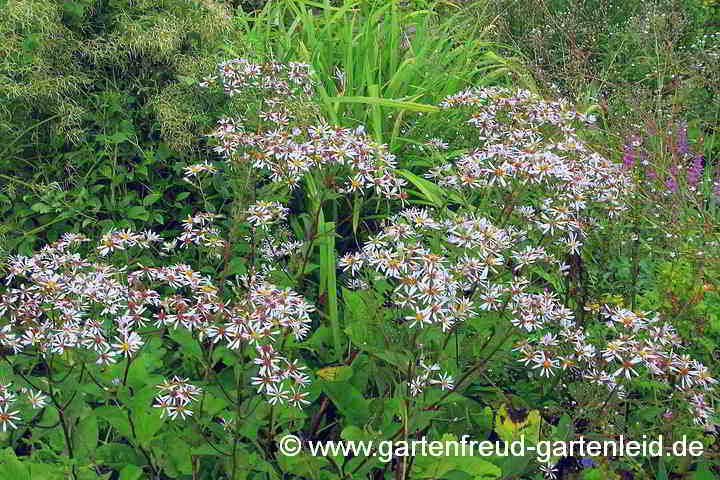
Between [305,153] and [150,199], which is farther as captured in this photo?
[150,199]

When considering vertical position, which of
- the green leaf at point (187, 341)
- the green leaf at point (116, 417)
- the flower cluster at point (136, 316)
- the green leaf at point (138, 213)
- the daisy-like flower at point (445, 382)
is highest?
the flower cluster at point (136, 316)

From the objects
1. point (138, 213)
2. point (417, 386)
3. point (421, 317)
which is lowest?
point (138, 213)

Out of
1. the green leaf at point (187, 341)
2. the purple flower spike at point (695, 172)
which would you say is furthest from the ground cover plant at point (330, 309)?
the purple flower spike at point (695, 172)

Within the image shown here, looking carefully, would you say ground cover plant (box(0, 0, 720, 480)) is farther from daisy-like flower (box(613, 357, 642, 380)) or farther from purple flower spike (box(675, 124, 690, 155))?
purple flower spike (box(675, 124, 690, 155))

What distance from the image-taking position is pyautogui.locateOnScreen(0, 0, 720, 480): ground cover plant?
5.64 feet

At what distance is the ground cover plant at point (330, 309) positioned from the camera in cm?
172

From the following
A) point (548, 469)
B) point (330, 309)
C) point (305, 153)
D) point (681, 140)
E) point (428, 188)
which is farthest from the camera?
point (681, 140)

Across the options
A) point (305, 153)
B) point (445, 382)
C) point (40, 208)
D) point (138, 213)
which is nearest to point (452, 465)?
point (445, 382)

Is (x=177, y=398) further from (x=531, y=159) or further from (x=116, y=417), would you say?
(x=531, y=159)

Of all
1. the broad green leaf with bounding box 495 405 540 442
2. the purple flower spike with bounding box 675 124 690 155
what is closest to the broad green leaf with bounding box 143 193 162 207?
the broad green leaf with bounding box 495 405 540 442

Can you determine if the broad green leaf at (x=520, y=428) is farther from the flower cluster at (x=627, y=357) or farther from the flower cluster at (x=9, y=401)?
the flower cluster at (x=9, y=401)

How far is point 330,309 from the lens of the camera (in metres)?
2.49

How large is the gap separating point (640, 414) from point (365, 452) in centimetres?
84

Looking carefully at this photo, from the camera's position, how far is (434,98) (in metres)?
3.74
